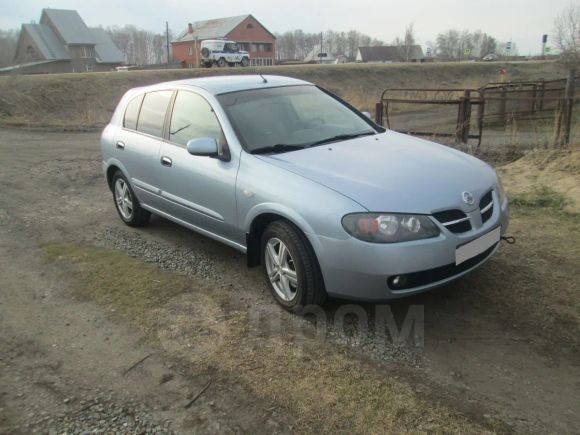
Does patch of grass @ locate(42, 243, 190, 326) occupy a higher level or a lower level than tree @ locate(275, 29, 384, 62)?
lower

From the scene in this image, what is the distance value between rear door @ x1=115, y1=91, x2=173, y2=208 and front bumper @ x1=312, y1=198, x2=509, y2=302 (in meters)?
2.45

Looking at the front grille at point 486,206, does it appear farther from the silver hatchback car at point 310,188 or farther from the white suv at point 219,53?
the white suv at point 219,53

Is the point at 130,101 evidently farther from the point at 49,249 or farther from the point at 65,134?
the point at 65,134

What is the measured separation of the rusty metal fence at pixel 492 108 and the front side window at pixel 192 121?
682cm

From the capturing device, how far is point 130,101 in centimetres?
580

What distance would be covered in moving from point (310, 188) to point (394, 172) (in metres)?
0.65

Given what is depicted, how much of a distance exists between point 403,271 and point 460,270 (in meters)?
0.53

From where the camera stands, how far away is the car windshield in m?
4.21

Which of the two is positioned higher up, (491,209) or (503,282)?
(491,209)

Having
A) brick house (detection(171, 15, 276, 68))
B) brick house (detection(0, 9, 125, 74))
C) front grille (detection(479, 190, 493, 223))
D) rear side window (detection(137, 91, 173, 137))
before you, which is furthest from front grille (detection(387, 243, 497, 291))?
brick house (detection(171, 15, 276, 68))

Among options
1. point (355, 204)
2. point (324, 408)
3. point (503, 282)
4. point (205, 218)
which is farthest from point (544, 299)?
point (205, 218)

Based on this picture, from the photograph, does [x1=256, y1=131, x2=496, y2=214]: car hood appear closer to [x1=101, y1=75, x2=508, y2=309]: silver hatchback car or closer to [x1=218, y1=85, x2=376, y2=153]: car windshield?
[x1=101, y1=75, x2=508, y2=309]: silver hatchback car

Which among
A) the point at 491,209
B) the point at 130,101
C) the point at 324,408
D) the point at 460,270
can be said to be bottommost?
the point at 324,408

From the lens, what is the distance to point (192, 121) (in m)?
4.67
